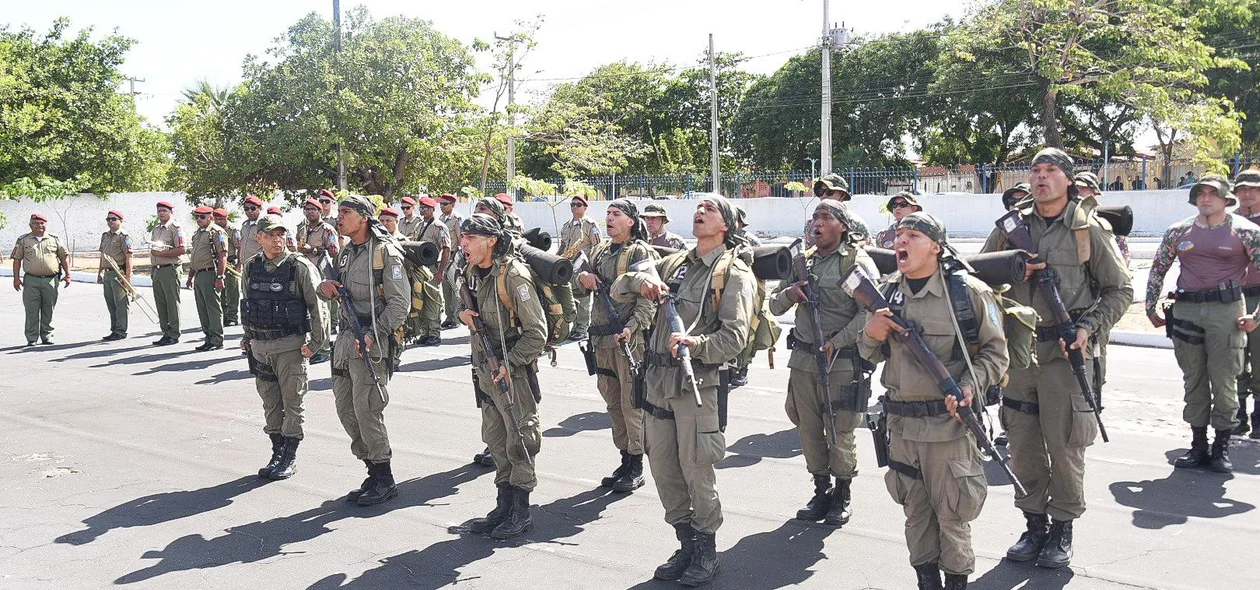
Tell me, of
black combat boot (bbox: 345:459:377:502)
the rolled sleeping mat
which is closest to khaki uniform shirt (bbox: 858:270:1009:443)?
the rolled sleeping mat

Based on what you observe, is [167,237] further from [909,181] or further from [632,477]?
[909,181]

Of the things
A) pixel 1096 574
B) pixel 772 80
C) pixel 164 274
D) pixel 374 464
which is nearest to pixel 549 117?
pixel 164 274

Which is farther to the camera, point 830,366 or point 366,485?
point 366,485

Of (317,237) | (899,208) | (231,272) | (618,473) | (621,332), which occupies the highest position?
(899,208)

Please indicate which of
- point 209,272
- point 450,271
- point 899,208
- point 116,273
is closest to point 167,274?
point 209,272

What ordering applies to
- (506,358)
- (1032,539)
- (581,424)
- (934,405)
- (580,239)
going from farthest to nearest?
(580,239) → (581,424) → (506,358) → (1032,539) → (934,405)

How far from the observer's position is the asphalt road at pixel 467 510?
5320 mm

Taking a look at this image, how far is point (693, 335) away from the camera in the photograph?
5242 mm

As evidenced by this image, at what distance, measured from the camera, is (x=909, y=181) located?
106ft

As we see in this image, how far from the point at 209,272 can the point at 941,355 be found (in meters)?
10.9

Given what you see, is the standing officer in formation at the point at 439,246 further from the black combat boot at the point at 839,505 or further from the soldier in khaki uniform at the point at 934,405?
the soldier in khaki uniform at the point at 934,405

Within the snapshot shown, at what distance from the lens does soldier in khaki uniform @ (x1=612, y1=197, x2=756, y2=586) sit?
5066 mm

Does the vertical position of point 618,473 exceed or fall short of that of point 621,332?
it falls short

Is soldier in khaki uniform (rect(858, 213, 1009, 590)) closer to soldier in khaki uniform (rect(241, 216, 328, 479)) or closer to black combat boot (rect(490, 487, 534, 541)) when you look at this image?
black combat boot (rect(490, 487, 534, 541))
